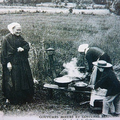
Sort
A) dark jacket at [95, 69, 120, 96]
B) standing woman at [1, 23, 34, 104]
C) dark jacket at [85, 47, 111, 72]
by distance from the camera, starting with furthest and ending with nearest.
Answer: dark jacket at [85, 47, 111, 72], standing woman at [1, 23, 34, 104], dark jacket at [95, 69, 120, 96]

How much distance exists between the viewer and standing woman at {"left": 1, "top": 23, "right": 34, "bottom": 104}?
3.24 meters

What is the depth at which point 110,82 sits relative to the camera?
10.2ft

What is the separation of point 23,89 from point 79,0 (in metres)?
2.49

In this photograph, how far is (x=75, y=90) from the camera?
3455 millimetres

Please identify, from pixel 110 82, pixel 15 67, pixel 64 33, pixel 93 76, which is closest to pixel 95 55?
pixel 93 76

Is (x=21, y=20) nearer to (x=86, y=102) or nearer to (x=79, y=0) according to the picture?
(x=79, y=0)

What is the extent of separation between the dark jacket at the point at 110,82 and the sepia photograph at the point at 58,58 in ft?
0.20

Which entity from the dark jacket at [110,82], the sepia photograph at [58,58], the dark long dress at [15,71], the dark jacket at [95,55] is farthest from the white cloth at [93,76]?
the dark long dress at [15,71]

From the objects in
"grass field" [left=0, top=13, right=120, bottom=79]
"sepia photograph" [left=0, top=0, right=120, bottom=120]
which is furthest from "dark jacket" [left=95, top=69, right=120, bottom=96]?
"grass field" [left=0, top=13, right=120, bottom=79]

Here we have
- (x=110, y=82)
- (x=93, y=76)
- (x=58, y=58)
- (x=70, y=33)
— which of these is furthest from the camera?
(x=58, y=58)

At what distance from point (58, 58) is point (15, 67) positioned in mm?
1220

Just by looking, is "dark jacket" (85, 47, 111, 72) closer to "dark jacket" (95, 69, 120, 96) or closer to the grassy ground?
the grassy ground

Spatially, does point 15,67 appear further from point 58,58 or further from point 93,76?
point 93,76

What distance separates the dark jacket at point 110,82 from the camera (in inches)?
120
